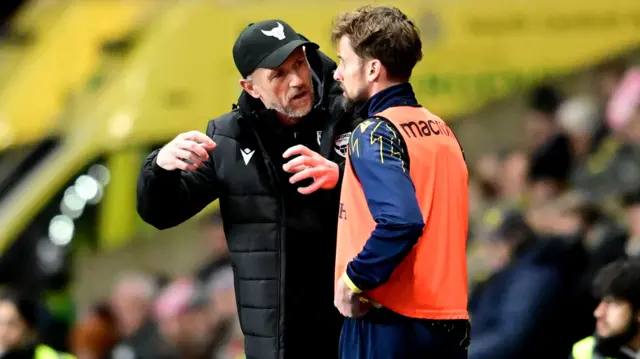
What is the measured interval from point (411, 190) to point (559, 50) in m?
6.67

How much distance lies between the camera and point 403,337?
14.7 feet

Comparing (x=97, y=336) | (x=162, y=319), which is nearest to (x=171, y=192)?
(x=162, y=319)

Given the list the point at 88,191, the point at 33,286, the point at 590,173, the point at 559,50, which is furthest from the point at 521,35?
the point at 33,286

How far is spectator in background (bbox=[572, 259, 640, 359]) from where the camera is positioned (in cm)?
572

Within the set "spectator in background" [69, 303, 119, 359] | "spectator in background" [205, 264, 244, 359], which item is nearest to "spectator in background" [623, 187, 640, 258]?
"spectator in background" [205, 264, 244, 359]

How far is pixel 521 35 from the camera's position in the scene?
10742mm

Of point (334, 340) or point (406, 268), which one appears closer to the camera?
point (406, 268)

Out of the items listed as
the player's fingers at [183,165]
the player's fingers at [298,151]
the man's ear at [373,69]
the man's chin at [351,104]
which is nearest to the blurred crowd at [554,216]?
the man's chin at [351,104]

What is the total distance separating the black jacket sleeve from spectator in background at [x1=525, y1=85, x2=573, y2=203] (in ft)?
17.4

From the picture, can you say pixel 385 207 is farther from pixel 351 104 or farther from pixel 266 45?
pixel 266 45

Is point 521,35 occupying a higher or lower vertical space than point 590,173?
higher

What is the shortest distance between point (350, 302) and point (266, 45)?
91 cm

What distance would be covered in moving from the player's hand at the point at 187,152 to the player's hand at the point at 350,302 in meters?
0.60

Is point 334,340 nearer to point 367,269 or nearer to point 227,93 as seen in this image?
point 367,269
